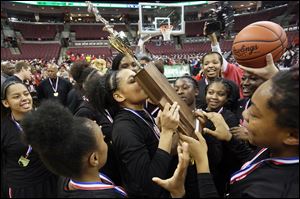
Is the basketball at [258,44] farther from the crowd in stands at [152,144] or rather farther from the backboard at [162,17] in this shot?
the backboard at [162,17]

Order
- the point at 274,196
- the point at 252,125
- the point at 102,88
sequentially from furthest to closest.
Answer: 1. the point at 102,88
2. the point at 252,125
3. the point at 274,196

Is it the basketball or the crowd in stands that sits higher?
the basketball

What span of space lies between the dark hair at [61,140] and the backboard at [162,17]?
8244 millimetres

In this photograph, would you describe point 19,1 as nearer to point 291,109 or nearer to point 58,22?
point 58,22

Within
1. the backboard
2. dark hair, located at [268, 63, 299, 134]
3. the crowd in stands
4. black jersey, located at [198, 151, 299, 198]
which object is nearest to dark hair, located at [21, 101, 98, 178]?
the crowd in stands

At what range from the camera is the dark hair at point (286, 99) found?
945 millimetres

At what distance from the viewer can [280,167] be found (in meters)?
1.01

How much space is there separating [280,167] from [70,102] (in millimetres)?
3438

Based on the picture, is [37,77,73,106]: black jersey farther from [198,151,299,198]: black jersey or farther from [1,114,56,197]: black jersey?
[198,151,299,198]: black jersey

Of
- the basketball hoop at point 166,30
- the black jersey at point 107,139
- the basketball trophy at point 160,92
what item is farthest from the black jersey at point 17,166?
the basketball hoop at point 166,30

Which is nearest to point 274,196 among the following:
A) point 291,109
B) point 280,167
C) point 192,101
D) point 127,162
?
point 280,167

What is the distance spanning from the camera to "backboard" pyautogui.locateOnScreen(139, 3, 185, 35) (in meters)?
9.60

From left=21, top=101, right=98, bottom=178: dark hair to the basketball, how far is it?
1.28 meters

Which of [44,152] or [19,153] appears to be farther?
[19,153]
